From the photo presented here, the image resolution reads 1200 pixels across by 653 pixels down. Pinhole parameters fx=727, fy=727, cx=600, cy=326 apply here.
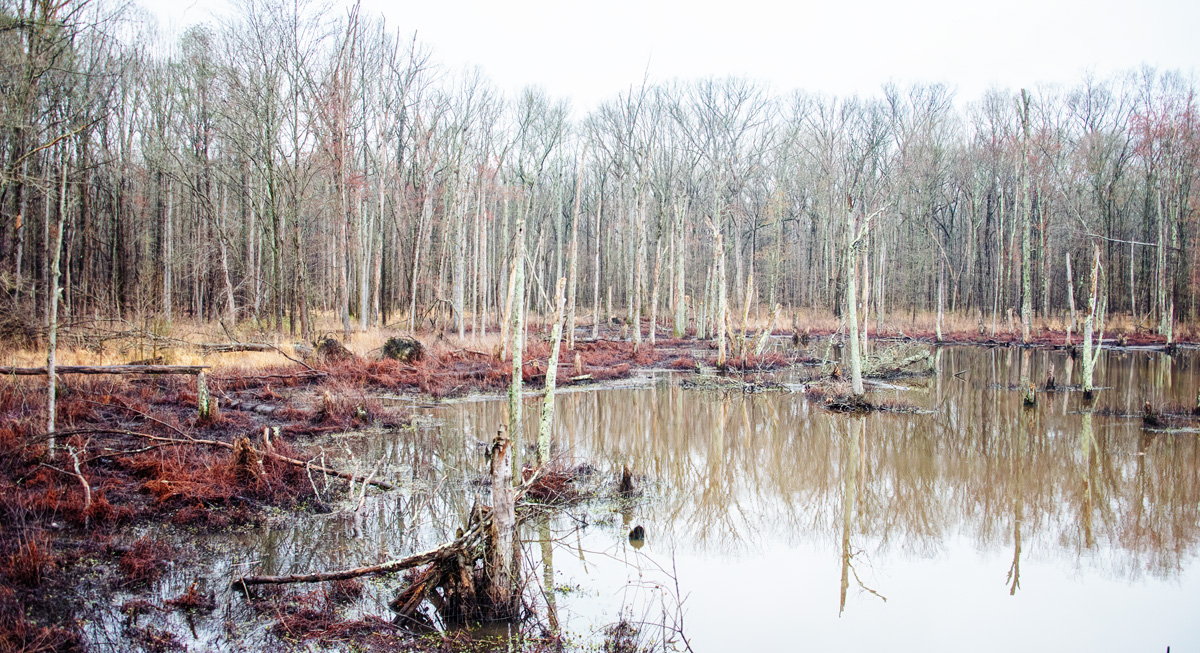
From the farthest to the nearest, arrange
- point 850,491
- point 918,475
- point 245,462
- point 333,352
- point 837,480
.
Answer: point 333,352
point 918,475
point 837,480
point 850,491
point 245,462

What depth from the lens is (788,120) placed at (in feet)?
144

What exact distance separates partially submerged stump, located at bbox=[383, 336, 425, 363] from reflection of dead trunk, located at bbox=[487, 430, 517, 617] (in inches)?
580

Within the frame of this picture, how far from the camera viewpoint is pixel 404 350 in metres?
20.0

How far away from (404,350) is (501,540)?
15.3m

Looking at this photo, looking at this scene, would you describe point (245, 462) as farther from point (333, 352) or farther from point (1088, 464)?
point (1088, 464)

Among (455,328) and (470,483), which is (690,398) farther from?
(455,328)

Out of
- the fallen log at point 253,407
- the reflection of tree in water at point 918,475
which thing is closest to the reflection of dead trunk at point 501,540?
the reflection of tree in water at point 918,475

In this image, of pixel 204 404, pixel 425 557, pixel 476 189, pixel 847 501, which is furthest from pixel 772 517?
pixel 476 189

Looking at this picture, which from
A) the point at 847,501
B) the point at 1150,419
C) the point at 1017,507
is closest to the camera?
the point at 1017,507

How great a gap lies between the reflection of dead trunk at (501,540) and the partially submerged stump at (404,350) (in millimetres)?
14734

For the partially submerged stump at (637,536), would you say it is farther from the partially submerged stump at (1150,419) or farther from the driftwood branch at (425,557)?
the partially submerged stump at (1150,419)

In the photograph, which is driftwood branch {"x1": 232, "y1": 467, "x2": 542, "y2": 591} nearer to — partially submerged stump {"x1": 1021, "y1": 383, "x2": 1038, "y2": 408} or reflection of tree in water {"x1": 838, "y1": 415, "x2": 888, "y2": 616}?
reflection of tree in water {"x1": 838, "y1": 415, "x2": 888, "y2": 616}

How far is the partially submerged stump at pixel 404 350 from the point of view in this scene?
19875 mm

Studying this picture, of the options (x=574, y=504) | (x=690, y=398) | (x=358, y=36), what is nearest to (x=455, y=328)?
(x=358, y=36)
